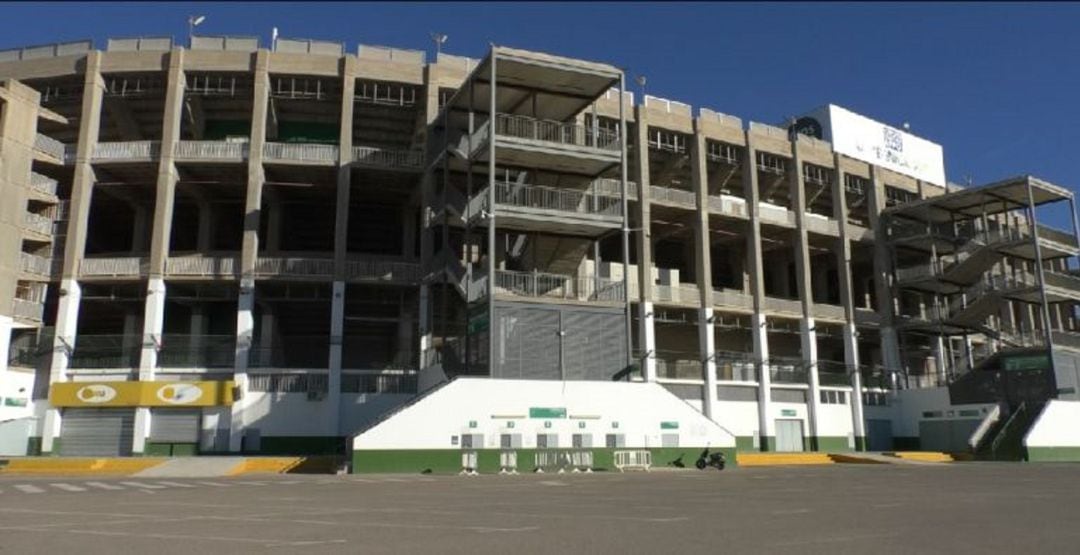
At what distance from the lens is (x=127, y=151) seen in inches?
1671

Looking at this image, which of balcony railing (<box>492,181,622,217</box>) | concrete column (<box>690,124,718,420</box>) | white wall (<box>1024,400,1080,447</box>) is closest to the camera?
balcony railing (<box>492,181,622,217</box>)

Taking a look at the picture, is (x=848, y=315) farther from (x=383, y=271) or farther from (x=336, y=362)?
(x=336, y=362)

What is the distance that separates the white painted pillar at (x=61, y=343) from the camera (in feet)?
130

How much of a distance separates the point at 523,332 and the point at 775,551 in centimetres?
2650

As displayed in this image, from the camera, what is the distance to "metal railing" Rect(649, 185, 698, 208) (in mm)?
49156

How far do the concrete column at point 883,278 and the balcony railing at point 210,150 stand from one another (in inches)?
1717

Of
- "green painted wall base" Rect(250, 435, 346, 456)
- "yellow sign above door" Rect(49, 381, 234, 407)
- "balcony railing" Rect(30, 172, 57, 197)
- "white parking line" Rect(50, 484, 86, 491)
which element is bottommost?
"white parking line" Rect(50, 484, 86, 491)

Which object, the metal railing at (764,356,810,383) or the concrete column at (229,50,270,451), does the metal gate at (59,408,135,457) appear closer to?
the concrete column at (229,50,270,451)

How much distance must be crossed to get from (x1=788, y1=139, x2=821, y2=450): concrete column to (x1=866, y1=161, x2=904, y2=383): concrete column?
21.9 feet

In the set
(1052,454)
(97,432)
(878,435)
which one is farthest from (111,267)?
(1052,454)

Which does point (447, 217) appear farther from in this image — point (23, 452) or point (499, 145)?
point (23, 452)

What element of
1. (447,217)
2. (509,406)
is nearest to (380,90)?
(447,217)

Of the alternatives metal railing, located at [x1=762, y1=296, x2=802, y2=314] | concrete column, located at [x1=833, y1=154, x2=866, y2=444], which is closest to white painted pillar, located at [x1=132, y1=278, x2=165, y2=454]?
metal railing, located at [x1=762, y1=296, x2=802, y2=314]

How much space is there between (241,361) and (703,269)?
27.8 metres
